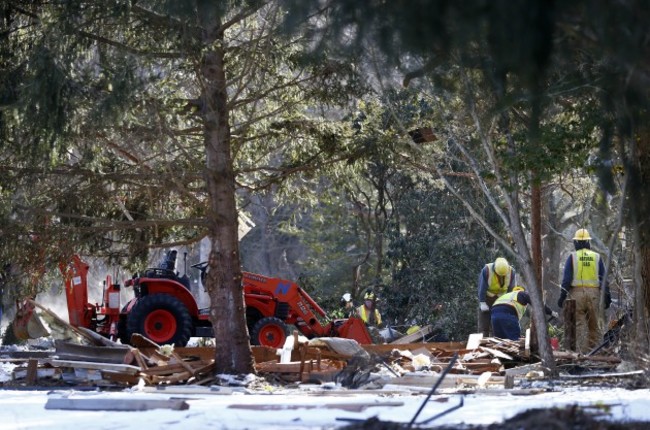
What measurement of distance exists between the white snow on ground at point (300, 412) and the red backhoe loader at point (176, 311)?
25.4 ft

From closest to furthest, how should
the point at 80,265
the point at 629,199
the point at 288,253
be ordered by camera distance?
the point at 629,199
the point at 80,265
the point at 288,253

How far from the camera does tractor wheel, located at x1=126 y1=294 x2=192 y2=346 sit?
60.4ft

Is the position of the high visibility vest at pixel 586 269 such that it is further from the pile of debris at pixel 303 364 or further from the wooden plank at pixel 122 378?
the wooden plank at pixel 122 378

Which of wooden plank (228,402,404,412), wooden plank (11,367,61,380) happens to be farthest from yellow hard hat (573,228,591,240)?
wooden plank (228,402,404,412)

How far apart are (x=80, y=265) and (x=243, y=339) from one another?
182 inches

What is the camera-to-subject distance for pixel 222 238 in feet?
47.6

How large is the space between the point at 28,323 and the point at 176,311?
2.35 metres

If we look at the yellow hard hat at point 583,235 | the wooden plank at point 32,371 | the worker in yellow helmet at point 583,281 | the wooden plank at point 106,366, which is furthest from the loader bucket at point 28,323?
the yellow hard hat at point 583,235

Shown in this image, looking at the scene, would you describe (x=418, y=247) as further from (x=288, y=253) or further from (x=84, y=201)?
(x=288, y=253)

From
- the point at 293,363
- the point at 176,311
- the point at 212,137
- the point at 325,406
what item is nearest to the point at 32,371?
the point at 293,363

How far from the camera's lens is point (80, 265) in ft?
59.5

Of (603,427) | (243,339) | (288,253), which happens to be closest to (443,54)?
(603,427)

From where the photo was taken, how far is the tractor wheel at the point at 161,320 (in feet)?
60.4

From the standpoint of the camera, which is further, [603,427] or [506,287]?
[506,287]
